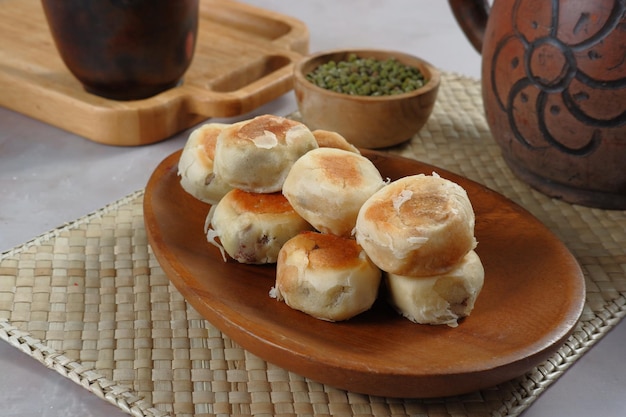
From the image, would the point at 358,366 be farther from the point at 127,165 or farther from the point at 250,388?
the point at 127,165

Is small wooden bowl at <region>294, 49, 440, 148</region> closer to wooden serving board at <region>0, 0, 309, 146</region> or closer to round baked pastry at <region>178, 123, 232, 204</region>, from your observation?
wooden serving board at <region>0, 0, 309, 146</region>

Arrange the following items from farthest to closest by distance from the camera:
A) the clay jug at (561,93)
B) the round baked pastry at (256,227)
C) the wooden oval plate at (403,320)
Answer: the clay jug at (561,93)
the round baked pastry at (256,227)
the wooden oval plate at (403,320)

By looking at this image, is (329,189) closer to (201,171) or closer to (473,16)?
(201,171)

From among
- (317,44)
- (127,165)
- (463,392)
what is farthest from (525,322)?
(317,44)

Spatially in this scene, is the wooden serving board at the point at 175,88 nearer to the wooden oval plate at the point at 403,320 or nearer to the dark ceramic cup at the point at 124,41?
the dark ceramic cup at the point at 124,41

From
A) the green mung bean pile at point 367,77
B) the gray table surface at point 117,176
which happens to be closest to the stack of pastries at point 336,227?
the gray table surface at point 117,176

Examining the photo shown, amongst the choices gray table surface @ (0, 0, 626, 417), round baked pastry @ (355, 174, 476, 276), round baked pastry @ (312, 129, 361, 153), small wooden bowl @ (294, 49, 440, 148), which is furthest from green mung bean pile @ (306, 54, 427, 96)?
round baked pastry @ (355, 174, 476, 276)
